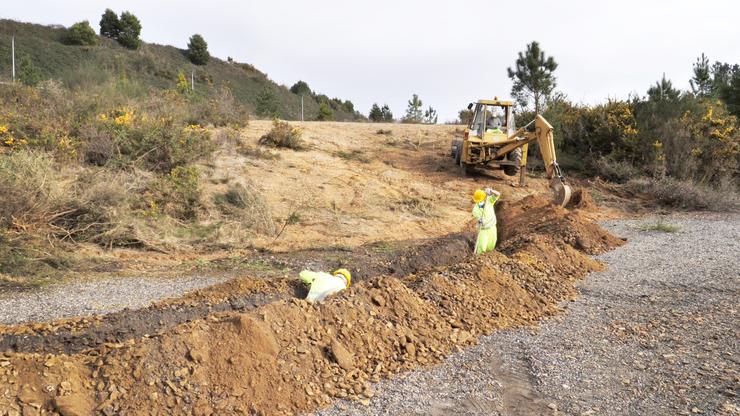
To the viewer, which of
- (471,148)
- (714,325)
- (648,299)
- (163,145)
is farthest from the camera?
(471,148)

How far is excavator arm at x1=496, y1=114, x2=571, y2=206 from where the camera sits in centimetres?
1228

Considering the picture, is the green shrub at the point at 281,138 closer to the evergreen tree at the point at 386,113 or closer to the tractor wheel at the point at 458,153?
the tractor wheel at the point at 458,153

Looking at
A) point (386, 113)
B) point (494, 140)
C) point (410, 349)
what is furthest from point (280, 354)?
point (386, 113)

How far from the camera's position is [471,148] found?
627 inches

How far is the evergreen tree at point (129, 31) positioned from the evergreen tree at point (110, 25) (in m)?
0.37

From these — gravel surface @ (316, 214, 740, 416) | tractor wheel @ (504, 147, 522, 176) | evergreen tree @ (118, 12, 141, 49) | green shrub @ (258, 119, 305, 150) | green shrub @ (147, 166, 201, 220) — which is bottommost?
gravel surface @ (316, 214, 740, 416)

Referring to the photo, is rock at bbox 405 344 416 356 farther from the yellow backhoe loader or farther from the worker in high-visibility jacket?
the yellow backhoe loader

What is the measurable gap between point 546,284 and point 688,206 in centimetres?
966

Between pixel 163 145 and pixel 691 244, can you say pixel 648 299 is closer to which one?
pixel 691 244

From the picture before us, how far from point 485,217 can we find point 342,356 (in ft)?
14.4

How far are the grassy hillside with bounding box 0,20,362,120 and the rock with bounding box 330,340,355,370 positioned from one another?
24.3 meters

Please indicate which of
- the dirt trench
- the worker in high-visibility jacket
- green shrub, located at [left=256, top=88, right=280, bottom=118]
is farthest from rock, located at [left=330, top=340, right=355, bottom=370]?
green shrub, located at [left=256, top=88, right=280, bottom=118]

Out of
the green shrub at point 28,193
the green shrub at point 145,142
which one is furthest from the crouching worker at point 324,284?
the green shrub at point 145,142

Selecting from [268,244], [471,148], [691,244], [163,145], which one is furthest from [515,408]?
[471,148]
